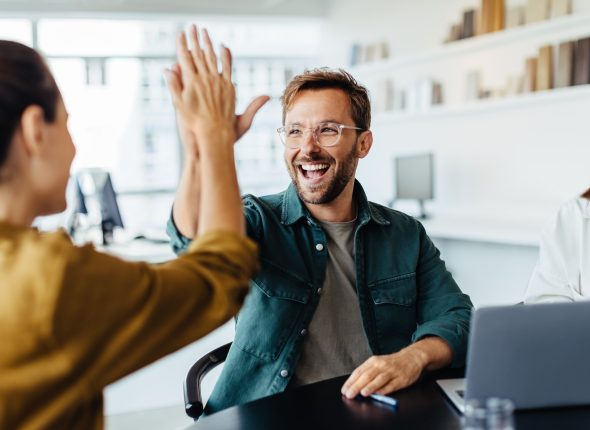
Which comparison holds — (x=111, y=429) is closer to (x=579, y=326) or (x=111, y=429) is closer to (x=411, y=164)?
(x=579, y=326)

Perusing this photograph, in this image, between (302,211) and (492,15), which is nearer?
(302,211)

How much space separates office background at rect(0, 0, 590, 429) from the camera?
4723mm

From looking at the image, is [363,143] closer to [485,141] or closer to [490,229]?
[490,229]

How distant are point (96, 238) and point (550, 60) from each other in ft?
10.4

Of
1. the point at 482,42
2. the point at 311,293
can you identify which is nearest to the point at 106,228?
the point at 482,42

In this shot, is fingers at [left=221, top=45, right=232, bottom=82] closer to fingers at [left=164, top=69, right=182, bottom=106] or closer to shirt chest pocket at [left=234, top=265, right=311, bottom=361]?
fingers at [left=164, top=69, right=182, bottom=106]

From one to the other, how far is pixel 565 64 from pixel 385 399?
3774 mm

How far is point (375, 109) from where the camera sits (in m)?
6.50

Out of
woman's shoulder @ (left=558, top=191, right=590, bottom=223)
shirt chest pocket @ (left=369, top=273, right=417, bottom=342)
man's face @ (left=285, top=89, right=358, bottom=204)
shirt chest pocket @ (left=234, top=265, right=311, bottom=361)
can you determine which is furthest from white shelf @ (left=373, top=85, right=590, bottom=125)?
shirt chest pocket @ (left=234, top=265, right=311, bottom=361)

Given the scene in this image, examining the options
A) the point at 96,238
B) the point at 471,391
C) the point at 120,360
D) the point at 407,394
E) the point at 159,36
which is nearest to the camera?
the point at 120,360

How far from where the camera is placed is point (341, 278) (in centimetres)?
186

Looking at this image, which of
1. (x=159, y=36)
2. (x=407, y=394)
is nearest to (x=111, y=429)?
(x=407, y=394)

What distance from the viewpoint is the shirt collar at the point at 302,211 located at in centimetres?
188

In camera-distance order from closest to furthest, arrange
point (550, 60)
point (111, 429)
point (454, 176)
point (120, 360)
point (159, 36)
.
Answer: point (120, 360), point (111, 429), point (550, 60), point (454, 176), point (159, 36)
